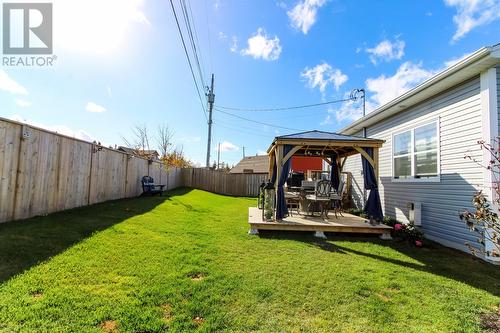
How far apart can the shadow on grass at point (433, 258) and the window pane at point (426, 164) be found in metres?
1.59

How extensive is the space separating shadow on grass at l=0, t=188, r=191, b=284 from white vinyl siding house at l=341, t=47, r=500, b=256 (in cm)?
689

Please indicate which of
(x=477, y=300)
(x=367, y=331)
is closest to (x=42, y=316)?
(x=367, y=331)

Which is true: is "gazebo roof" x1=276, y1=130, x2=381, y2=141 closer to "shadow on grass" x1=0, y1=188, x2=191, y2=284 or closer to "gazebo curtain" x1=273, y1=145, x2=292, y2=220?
"gazebo curtain" x1=273, y1=145, x2=292, y2=220

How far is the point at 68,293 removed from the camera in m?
2.45

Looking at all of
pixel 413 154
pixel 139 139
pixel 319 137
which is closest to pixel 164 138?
pixel 139 139

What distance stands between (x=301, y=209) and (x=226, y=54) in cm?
798

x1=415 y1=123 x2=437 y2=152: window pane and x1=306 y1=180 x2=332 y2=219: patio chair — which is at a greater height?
x1=415 y1=123 x2=437 y2=152: window pane

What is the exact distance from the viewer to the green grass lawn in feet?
7.38

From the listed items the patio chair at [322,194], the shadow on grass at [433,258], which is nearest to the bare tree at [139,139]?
the patio chair at [322,194]

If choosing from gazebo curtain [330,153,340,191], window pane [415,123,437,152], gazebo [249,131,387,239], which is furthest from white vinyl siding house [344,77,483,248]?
gazebo curtain [330,153,340,191]

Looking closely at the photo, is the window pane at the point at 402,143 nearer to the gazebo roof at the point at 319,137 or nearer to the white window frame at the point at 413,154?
the white window frame at the point at 413,154

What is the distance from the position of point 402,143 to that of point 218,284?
6528 mm

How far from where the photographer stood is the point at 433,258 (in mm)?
4500

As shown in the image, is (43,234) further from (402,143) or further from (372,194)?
(402,143)
